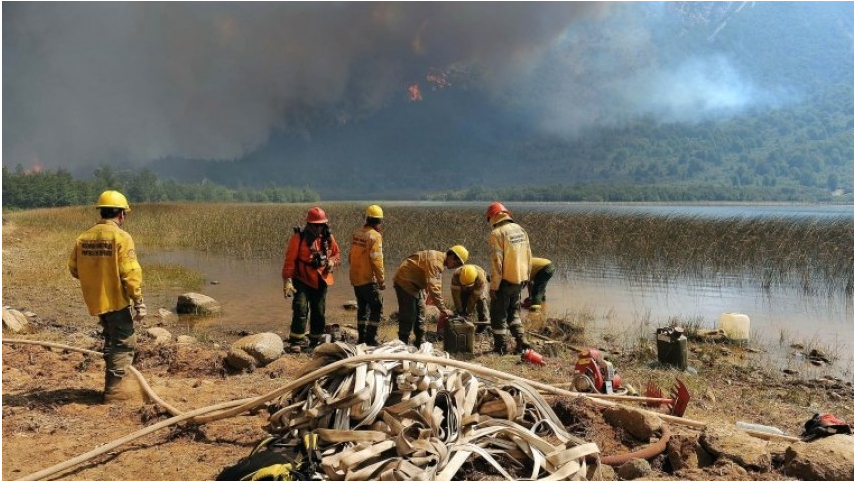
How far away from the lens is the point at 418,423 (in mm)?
3598

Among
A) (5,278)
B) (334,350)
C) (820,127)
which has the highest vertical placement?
(820,127)

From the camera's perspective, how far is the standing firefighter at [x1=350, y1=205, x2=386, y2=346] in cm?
771

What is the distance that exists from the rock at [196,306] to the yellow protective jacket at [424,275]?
471cm

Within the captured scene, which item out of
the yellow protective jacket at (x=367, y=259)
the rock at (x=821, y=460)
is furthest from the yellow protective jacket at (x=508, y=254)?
the rock at (x=821, y=460)

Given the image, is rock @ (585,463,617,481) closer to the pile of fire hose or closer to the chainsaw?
the pile of fire hose

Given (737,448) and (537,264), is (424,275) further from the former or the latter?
(737,448)

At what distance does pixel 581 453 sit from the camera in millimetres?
3270

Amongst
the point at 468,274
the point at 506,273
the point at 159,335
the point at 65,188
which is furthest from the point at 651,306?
the point at 65,188

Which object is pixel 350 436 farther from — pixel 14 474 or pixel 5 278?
pixel 5 278

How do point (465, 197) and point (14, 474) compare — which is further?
point (465, 197)

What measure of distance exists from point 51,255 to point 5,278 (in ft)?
13.8

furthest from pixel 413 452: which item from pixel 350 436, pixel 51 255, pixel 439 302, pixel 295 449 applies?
pixel 51 255

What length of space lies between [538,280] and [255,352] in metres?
5.77

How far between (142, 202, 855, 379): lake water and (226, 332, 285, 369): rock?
2.22m
